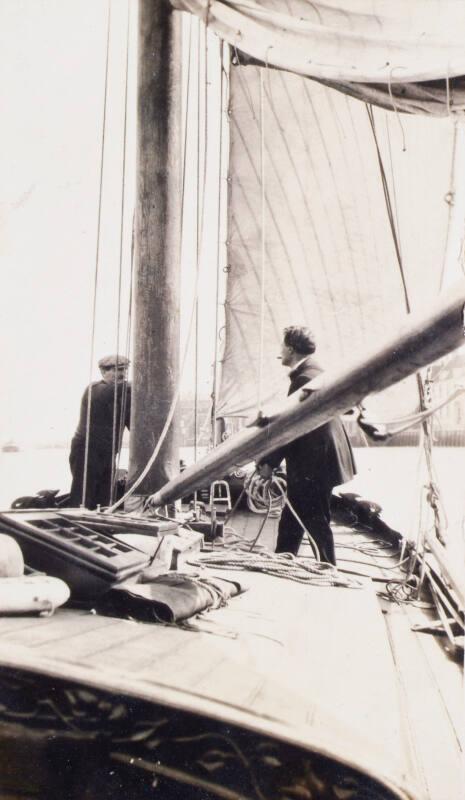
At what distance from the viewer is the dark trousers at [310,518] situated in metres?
2.96

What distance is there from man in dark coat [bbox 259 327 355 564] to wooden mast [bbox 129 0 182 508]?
0.61 m

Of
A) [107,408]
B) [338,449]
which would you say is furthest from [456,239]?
[107,408]

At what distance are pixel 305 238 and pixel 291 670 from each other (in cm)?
524

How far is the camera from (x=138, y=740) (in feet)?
2.70

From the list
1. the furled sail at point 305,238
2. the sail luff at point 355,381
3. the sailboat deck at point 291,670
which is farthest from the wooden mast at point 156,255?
the furled sail at point 305,238

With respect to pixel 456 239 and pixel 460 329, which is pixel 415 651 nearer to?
pixel 460 329

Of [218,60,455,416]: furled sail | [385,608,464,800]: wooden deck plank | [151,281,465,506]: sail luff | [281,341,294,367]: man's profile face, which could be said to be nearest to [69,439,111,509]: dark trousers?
[281,341,294,367]: man's profile face

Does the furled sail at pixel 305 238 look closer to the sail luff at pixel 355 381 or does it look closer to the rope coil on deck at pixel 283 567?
the rope coil on deck at pixel 283 567

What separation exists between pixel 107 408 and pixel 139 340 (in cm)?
128

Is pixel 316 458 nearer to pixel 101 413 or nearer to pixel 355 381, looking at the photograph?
pixel 101 413

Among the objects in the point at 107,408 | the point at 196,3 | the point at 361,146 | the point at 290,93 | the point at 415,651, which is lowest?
the point at 415,651

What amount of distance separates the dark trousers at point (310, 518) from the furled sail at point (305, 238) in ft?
8.43

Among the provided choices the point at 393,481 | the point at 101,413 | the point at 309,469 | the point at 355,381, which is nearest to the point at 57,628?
Result: the point at 355,381

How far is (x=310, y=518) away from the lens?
298cm
